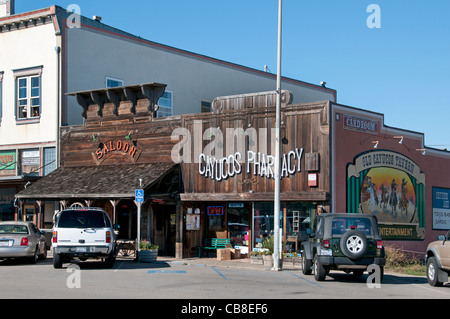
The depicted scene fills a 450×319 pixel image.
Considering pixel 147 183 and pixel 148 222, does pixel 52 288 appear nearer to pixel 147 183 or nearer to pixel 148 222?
pixel 147 183

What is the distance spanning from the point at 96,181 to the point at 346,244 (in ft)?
48.0

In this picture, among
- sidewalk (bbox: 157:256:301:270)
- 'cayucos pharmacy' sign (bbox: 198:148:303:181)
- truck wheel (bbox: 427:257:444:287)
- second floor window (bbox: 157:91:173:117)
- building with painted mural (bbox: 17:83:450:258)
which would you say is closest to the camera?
truck wheel (bbox: 427:257:444:287)

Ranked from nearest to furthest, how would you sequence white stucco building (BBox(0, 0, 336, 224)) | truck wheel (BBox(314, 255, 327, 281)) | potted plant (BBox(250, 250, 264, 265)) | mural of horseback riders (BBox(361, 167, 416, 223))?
truck wheel (BBox(314, 255, 327, 281)) → potted plant (BBox(250, 250, 264, 265)) → mural of horseback riders (BBox(361, 167, 416, 223)) → white stucco building (BBox(0, 0, 336, 224))

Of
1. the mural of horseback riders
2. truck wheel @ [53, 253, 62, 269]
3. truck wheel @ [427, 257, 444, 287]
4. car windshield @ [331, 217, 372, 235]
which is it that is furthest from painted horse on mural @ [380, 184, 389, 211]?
truck wheel @ [53, 253, 62, 269]

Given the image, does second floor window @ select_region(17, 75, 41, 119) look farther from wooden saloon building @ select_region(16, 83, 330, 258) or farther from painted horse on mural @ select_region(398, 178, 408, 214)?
painted horse on mural @ select_region(398, 178, 408, 214)

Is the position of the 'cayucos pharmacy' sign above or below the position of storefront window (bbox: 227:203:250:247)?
above

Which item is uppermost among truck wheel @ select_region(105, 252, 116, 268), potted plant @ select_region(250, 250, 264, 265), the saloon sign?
the saloon sign

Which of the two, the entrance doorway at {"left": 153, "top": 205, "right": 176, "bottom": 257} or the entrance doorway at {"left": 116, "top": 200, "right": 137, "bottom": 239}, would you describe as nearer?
the entrance doorway at {"left": 153, "top": 205, "right": 176, "bottom": 257}

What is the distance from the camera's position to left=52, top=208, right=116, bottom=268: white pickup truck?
64.0 ft

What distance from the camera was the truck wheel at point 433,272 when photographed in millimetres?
16609

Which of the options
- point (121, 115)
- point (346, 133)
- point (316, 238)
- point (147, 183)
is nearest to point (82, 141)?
point (121, 115)

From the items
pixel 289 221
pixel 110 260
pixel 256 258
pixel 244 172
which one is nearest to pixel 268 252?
pixel 256 258

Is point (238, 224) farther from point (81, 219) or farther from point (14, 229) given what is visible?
point (14, 229)

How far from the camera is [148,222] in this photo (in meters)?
27.6
